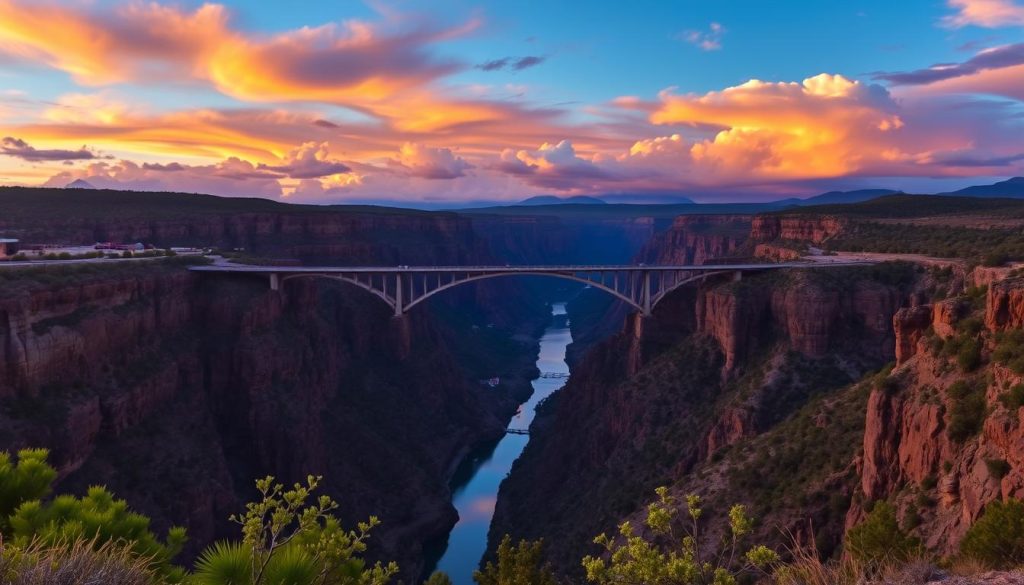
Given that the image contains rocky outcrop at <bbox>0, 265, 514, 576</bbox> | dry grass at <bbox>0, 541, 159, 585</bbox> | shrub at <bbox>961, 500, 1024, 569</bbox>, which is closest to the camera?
dry grass at <bbox>0, 541, 159, 585</bbox>

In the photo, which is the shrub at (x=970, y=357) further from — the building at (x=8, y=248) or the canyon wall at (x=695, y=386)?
the building at (x=8, y=248)

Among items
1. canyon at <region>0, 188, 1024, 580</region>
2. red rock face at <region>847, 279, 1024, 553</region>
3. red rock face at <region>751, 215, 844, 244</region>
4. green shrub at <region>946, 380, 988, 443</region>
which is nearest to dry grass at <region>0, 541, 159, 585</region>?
canyon at <region>0, 188, 1024, 580</region>

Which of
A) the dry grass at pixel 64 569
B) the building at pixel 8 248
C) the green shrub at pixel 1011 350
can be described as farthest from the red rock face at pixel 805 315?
the building at pixel 8 248

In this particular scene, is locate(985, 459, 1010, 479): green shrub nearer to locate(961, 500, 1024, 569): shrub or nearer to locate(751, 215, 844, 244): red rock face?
locate(961, 500, 1024, 569): shrub

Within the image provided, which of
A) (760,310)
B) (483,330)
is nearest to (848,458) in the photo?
(760,310)

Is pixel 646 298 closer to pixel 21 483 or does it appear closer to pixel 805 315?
pixel 805 315

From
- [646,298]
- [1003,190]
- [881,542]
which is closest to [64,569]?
[881,542]
